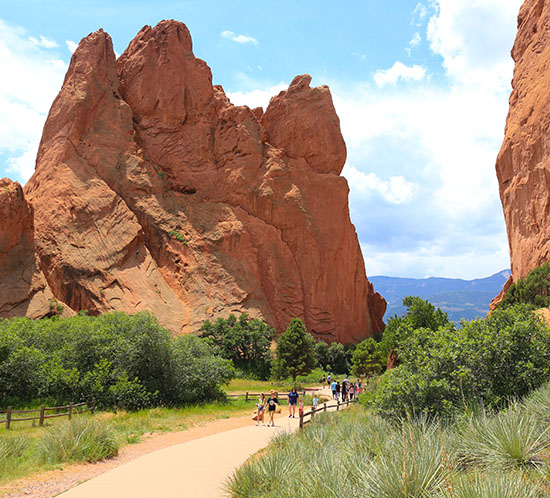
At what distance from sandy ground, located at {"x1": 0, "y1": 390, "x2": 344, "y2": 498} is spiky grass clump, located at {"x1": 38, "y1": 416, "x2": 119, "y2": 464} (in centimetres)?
35

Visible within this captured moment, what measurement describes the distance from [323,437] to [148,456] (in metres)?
5.27

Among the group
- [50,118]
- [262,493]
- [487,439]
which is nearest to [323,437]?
[262,493]

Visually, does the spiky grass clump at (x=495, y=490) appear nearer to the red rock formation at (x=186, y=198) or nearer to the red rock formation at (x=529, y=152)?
the red rock formation at (x=529, y=152)

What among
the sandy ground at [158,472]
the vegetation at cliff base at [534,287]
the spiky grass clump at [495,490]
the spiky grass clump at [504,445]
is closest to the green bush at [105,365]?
the sandy ground at [158,472]

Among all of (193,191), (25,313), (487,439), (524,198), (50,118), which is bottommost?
(487,439)

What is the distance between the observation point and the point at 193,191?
6128 cm

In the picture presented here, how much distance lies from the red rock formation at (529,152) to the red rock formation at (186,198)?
24.7 metres

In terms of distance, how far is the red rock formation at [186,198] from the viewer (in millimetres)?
51094

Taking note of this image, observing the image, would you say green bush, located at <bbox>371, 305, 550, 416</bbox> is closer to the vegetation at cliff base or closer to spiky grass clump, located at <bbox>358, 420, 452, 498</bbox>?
spiky grass clump, located at <bbox>358, 420, 452, 498</bbox>

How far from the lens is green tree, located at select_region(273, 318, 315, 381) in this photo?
43.4 metres

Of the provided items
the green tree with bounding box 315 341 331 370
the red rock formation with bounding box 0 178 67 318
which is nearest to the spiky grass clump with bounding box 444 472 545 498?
the red rock formation with bounding box 0 178 67 318

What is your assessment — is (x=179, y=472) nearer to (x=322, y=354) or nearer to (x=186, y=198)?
(x=322, y=354)

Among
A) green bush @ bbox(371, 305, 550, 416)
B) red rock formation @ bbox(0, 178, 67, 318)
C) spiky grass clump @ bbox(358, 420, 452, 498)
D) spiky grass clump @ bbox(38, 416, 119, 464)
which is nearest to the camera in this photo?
spiky grass clump @ bbox(358, 420, 452, 498)

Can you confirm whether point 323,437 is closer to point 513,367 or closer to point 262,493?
point 262,493
